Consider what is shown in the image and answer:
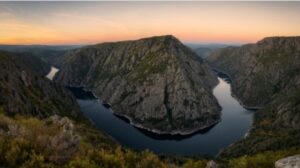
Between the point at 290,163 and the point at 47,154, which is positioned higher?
the point at 290,163

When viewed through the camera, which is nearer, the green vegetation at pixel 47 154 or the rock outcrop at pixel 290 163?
the rock outcrop at pixel 290 163

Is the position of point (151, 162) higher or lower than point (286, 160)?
lower

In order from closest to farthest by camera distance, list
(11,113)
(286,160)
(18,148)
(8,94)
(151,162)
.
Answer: (286,160), (18,148), (151,162), (11,113), (8,94)

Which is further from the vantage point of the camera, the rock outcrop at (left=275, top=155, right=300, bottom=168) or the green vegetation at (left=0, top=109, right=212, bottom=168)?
the green vegetation at (left=0, top=109, right=212, bottom=168)

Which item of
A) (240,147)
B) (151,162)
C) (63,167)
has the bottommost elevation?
(240,147)

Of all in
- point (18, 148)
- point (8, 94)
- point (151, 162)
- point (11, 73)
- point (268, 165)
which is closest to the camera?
point (18, 148)

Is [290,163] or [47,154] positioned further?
[47,154]

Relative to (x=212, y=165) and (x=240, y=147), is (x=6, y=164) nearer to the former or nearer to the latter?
(x=212, y=165)

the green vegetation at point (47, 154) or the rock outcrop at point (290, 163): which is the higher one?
the rock outcrop at point (290, 163)

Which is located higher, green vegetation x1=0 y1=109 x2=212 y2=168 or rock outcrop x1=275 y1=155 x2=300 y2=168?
rock outcrop x1=275 y1=155 x2=300 y2=168

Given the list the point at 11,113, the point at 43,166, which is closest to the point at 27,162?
the point at 43,166

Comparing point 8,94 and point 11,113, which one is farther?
point 8,94
